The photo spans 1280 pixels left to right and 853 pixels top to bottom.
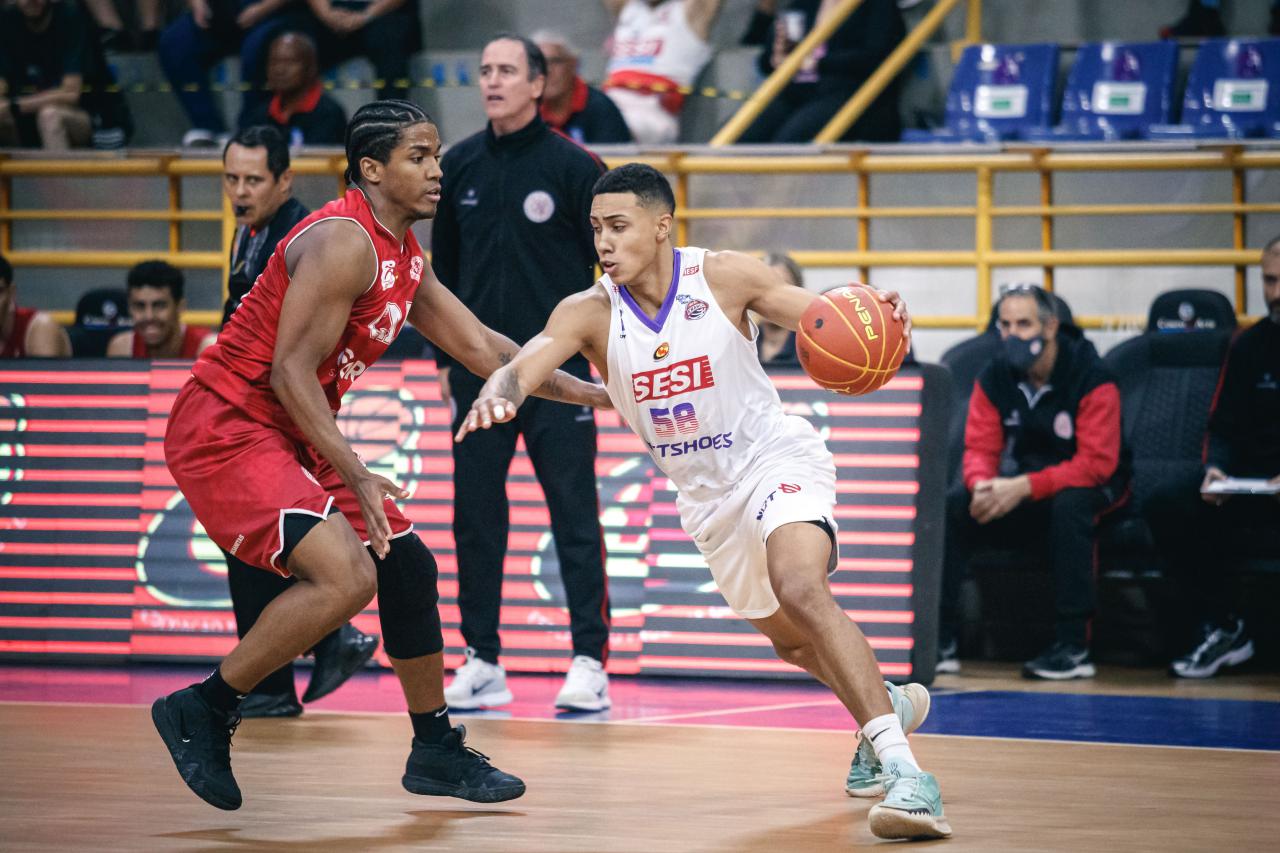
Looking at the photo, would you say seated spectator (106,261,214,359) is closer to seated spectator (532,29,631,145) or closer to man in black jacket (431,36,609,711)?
man in black jacket (431,36,609,711)

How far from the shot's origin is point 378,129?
5113mm

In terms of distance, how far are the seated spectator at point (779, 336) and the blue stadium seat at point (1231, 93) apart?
3408 mm

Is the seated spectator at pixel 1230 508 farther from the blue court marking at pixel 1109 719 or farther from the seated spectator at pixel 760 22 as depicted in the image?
the seated spectator at pixel 760 22

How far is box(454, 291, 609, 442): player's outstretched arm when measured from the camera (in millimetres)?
4609

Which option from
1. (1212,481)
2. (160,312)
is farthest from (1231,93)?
(160,312)

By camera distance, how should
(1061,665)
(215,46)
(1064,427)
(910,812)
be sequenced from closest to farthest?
(910,812)
(1061,665)
(1064,427)
(215,46)

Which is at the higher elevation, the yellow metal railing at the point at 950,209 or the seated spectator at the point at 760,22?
the seated spectator at the point at 760,22

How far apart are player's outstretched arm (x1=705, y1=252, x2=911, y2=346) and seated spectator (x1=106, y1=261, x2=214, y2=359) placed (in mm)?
4149

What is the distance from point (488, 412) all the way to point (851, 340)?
1.09 meters

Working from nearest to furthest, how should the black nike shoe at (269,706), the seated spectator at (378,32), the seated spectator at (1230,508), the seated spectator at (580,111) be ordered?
the black nike shoe at (269,706), the seated spectator at (1230,508), the seated spectator at (580,111), the seated spectator at (378,32)

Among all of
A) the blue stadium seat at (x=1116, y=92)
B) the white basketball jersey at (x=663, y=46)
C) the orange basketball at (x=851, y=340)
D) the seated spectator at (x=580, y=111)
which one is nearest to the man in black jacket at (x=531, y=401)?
the orange basketball at (x=851, y=340)

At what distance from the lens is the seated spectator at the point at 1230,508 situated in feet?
26.6

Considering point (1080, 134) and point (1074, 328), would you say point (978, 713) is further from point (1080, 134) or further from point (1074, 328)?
point (1080, 134)

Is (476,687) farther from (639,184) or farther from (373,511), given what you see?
(639,184)
